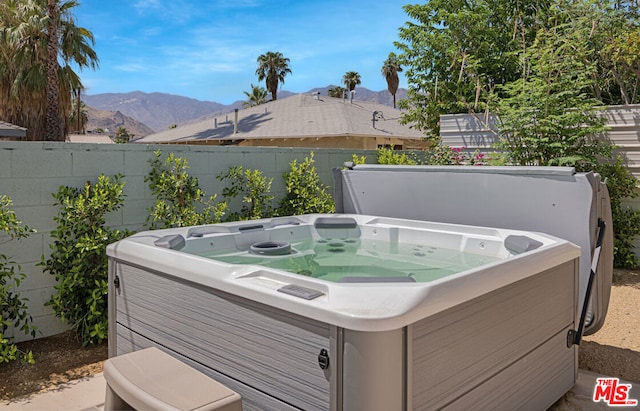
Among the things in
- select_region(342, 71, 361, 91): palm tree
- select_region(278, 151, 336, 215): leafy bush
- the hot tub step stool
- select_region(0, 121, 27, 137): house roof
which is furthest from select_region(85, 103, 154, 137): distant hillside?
the hot tub step stool

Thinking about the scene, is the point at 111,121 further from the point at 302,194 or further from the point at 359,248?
the point at 359,248

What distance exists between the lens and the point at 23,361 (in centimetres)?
274

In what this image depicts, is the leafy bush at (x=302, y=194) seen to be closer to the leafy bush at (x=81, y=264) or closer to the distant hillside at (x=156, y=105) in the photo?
the leafy bush at (x=81, y=264)

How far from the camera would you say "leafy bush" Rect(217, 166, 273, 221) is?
425cm

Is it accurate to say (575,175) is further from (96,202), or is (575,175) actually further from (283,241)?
(96,202)

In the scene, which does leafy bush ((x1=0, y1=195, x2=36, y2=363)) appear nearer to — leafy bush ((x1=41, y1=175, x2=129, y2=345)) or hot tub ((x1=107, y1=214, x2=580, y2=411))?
leafy bush ((x1=41, y1=175, x2=129, y2=345))

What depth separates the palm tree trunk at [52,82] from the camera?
9.78 metres

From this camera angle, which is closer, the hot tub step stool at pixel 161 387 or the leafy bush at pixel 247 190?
the hot tub step stool at pixel 161 387

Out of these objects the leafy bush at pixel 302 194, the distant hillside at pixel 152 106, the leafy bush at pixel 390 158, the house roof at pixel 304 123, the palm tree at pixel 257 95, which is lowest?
the leafy bush at pixel 302 194

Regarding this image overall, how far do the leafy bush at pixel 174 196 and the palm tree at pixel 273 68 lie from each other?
23744 millimetres

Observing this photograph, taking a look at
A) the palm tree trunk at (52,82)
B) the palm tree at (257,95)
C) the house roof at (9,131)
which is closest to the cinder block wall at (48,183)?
the house roof at (9,131)

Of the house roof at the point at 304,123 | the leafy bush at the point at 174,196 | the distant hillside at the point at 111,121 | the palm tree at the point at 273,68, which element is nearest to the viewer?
the leafy bush at the point at 174,196

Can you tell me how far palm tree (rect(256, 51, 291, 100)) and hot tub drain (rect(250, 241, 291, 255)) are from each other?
24.7m

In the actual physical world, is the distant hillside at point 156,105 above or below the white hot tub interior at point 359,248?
above
